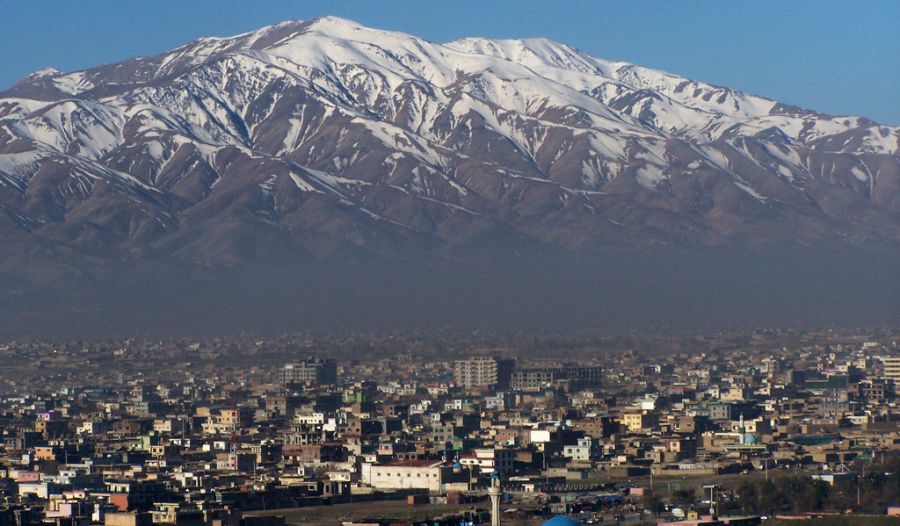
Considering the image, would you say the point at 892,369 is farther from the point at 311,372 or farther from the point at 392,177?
the point at 392,177

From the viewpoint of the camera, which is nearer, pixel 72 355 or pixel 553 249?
pixel 72 355

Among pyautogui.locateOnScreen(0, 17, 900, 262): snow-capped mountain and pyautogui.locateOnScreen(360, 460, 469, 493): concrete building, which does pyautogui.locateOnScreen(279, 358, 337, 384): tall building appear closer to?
pyautogui.locateOnScreen(360, 460, 469, 493): concrete building

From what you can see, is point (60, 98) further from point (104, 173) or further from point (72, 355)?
point (72, 355)

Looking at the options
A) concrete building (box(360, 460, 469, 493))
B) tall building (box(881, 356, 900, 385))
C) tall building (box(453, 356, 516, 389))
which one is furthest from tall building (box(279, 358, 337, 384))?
concrete building (box(360, 460, 469, 493))

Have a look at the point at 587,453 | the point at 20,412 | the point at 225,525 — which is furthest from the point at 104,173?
the point at 225,525

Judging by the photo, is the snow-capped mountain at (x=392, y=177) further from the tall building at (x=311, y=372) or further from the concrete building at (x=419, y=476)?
the concrete building at (x=419, y=476)

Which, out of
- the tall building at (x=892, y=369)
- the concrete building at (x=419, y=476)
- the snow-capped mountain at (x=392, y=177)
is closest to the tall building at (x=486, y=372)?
the tall building at (x=892, y=369)
